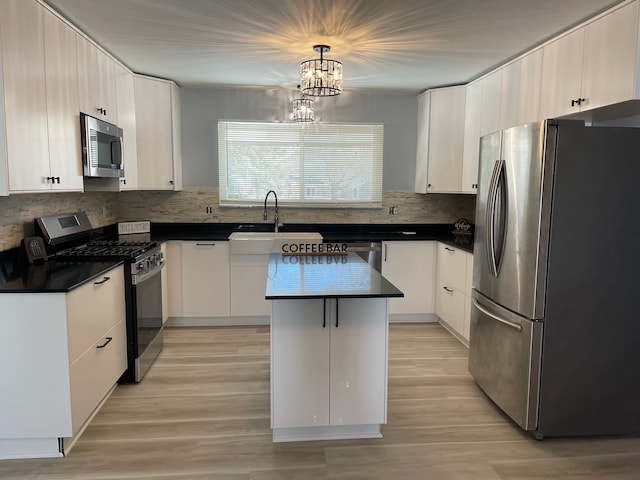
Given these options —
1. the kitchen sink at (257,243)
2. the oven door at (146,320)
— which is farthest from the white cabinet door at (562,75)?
the oven door at (146,320)

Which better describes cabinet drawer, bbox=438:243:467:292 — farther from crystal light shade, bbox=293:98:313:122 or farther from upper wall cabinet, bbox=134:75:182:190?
upper wall cabinet, bbox=134:75:182:190

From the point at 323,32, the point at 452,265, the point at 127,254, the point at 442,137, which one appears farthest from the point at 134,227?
the point at 442,137

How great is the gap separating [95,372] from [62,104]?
1672mm

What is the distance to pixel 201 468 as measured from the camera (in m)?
2.24

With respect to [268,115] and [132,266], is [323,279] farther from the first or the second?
[268,115]

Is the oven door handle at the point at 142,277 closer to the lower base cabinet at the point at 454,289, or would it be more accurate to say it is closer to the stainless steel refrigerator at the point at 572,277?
the stainless steel refrigerator at the point at 572,277

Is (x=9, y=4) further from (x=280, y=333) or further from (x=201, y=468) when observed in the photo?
(x=201, y=468)

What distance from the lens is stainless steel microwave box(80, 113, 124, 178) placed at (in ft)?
9.73

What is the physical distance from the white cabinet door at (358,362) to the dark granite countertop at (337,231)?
2102 mm

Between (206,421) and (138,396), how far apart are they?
2.07ft

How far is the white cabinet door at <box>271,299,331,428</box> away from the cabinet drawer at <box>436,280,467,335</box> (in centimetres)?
202

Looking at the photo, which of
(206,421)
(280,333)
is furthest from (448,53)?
(206,421)

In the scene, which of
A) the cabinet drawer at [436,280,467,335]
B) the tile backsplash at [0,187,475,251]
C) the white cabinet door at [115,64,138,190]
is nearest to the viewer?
the white cabinet door at [115,64,138,190]

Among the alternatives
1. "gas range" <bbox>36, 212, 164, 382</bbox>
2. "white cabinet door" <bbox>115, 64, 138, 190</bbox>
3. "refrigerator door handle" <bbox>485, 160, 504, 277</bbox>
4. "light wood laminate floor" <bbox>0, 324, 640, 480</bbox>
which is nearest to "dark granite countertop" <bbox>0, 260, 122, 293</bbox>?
"gas range" <bbox>36, 212, 164, 382</bbox>
